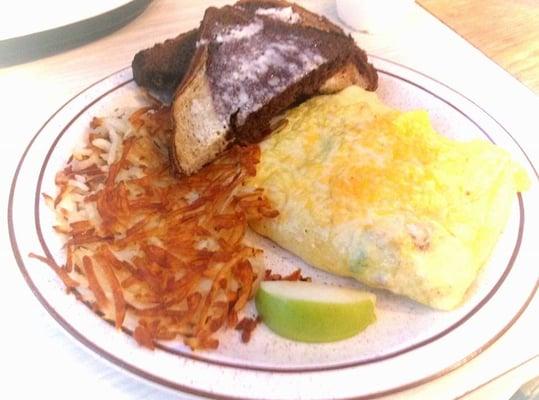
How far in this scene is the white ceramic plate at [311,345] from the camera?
1124mm

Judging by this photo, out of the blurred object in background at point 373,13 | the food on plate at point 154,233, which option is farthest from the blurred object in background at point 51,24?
the blurred object in background at point 373,13

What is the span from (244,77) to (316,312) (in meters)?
0.75

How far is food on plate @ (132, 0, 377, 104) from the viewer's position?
Result: 1.80 meters

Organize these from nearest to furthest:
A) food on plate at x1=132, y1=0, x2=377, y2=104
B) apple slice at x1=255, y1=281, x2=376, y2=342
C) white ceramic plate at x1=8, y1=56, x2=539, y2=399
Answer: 1. white ceramic plate at x1=8, y1=56, x2=539, y2=399
2. apple slice at x1=255, y1=281, x2=376, y2=342
3. food on plate at x1=132, y1=0, x2=377, y2=104

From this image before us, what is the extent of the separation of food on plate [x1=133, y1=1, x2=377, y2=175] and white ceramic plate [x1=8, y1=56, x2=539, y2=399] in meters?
0.34

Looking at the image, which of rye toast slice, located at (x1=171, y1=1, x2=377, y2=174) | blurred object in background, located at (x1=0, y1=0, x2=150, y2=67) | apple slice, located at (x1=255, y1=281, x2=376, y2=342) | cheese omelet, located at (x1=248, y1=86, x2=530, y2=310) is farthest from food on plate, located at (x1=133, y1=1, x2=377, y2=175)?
blurred object in background, located at (x1=0, y1=0, x2=150, y2=67)

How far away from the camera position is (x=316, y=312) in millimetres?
1234

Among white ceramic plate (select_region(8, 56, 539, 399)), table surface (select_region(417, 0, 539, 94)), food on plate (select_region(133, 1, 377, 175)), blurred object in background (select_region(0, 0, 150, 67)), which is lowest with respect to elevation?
table surface (select_region(417, 0, 539, 94))

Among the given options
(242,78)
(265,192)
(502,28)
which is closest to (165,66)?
(242,78)

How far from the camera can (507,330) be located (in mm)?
1235

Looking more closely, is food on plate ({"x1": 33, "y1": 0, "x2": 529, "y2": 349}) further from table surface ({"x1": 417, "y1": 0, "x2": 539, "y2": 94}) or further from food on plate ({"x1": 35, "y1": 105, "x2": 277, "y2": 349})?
table surface ({"x1": 417, "y1": 0, "x2": 539, "y2": 94})

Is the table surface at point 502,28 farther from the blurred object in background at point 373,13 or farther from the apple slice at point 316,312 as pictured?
the apple slice at point 316,312

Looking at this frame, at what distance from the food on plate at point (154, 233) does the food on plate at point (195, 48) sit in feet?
0.38

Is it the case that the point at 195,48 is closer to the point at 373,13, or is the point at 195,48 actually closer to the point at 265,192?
the point at 265,192
